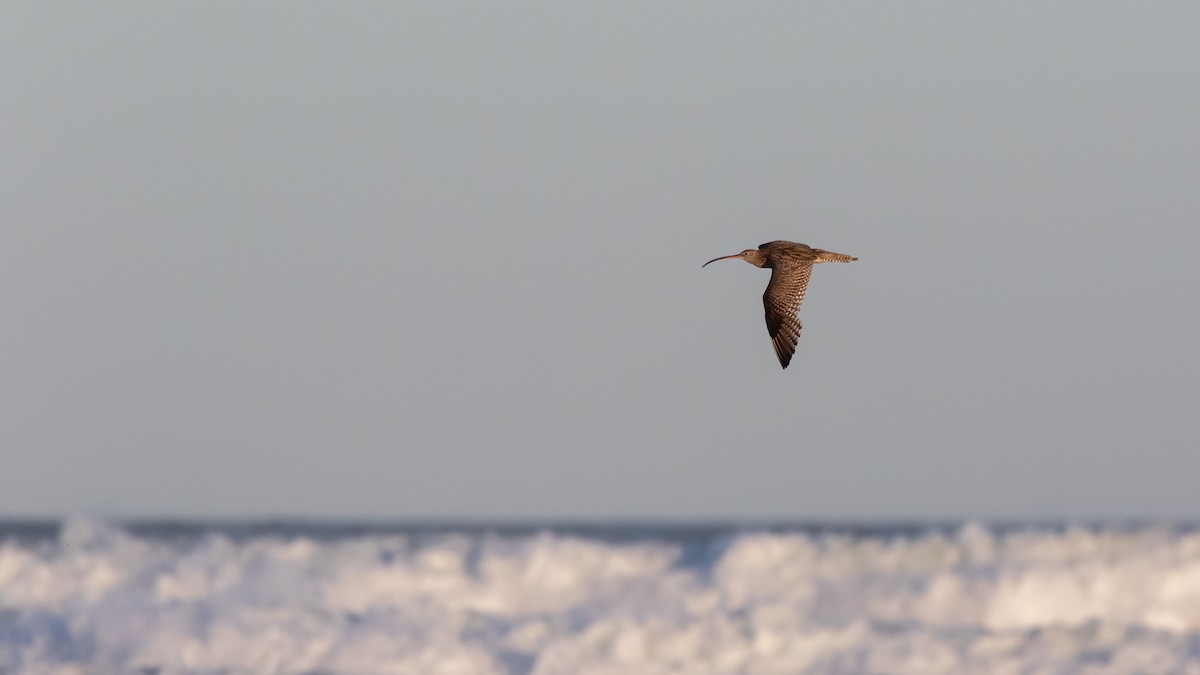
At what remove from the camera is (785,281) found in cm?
3719

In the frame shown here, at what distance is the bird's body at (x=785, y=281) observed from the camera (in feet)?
117

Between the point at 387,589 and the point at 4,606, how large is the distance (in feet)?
59.5

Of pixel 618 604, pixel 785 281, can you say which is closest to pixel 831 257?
pixel 785 281

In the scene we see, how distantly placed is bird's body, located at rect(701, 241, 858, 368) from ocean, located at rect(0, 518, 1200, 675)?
54599mm

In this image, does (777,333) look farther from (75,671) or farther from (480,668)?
(75,671)

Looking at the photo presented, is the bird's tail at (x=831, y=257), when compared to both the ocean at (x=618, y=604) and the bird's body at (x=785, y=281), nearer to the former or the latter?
the bird's body at (x=785, y=281)

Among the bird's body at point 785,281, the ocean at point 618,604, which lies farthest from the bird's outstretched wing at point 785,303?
the ocean at point 618,604

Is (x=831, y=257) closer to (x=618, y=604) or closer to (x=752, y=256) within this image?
(x=752, y=256)

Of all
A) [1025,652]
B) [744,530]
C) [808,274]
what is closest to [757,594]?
[1025,652]

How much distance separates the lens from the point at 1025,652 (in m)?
92.2

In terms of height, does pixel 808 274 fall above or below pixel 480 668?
above

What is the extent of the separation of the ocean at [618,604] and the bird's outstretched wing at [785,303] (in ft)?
183

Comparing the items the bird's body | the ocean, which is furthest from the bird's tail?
the ocean

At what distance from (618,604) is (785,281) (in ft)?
230
